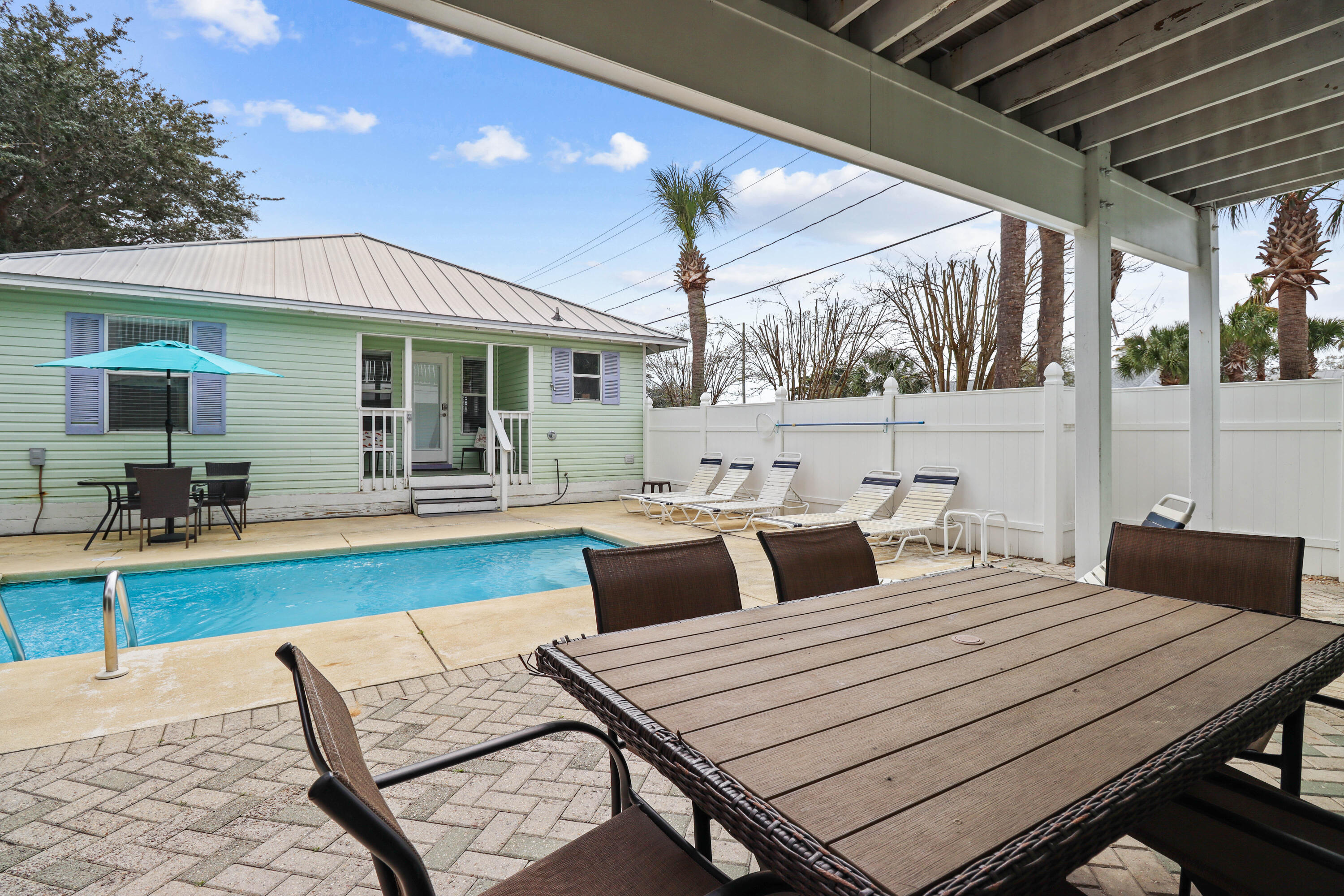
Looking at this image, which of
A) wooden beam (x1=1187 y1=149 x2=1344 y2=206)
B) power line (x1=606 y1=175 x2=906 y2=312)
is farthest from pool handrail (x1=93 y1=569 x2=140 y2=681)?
power line (x1=606 y1=175 x2=906 y2=312)

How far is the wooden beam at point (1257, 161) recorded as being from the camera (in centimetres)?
371

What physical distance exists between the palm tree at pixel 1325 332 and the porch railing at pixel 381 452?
Result: 17752 mm

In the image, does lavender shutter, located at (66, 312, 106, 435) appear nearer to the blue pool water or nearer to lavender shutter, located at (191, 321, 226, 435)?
lavender shutter, located at (191, 321, 226, 435)

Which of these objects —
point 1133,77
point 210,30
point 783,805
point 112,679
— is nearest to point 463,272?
point 112,679

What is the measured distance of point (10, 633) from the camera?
135 inches

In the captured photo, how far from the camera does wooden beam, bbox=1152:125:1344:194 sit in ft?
12.2

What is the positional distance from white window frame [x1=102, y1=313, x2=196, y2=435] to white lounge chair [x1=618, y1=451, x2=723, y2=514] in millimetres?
5897

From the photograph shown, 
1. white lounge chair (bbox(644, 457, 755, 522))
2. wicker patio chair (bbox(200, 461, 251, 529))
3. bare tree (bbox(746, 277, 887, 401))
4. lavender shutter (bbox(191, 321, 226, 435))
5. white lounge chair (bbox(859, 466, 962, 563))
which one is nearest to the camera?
white lounge chair (bbox(859, 466, 962, 563))

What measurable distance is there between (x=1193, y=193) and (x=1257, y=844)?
16.5 ft

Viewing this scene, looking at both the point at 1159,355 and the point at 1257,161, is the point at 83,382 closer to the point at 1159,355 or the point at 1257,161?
the point at 1257,161

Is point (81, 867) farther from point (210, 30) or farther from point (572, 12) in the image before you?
point (210, 30)

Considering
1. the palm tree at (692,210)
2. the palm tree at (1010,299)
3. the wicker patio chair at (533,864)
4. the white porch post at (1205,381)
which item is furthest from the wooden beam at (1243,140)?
the palm tree at (692,210)

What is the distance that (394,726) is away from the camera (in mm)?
2590

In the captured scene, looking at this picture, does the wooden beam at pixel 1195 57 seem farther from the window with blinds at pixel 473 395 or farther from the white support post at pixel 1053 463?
the window with blinds at pixel 473 395
